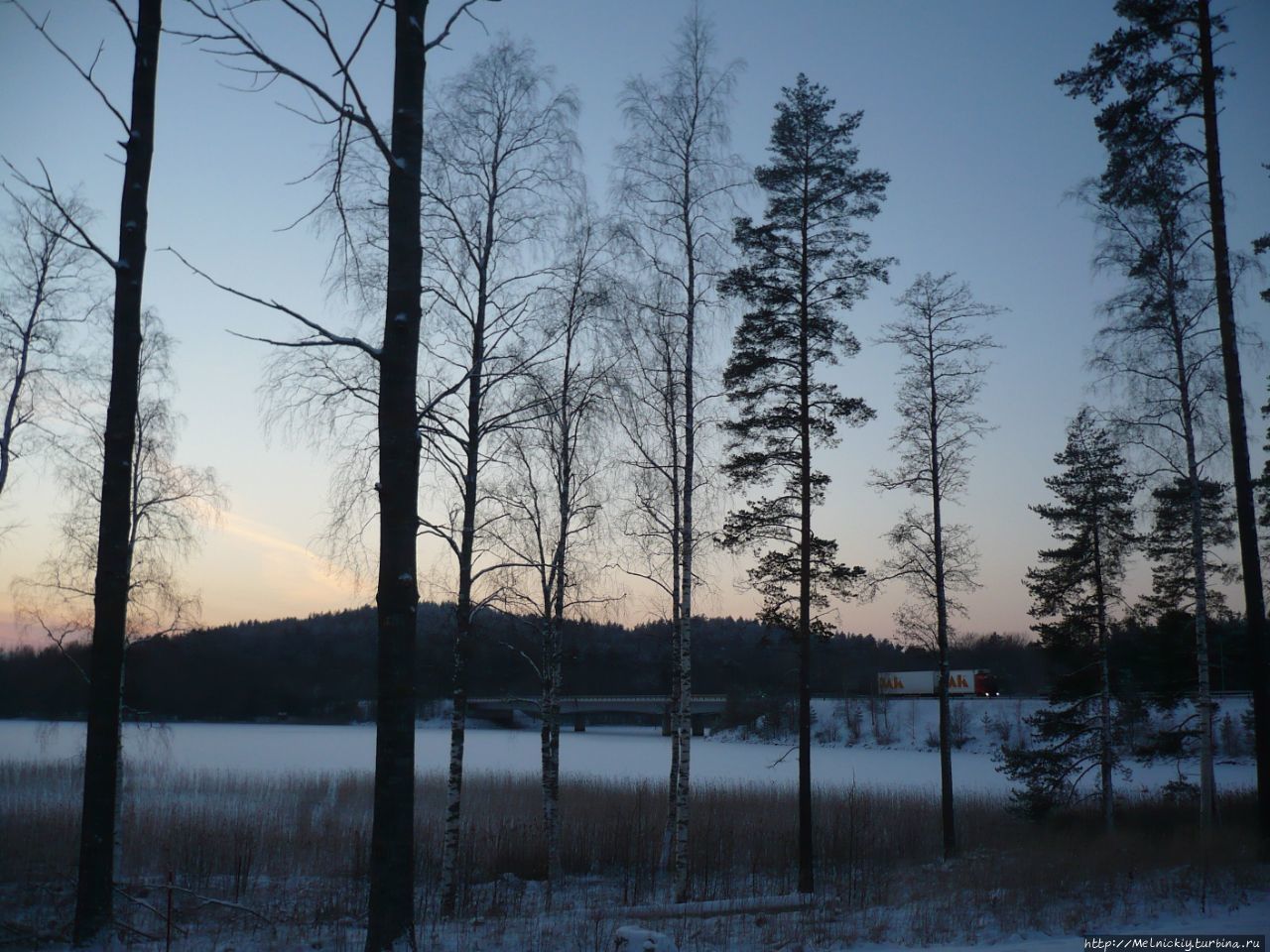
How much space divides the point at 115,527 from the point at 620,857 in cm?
1415

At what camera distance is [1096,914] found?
10969 mm

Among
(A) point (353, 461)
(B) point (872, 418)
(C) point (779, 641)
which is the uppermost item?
(B) point (872, 418)

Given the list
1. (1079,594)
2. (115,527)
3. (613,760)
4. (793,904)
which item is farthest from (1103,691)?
(613,760)

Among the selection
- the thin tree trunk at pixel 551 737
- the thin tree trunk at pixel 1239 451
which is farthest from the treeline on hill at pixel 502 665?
the thin tree trunk at pixel 1239 451

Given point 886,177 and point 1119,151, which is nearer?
point 1119,151

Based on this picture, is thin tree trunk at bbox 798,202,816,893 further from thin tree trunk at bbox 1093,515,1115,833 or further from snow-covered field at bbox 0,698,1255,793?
snow-covered field at bbox 0,698,1255,793

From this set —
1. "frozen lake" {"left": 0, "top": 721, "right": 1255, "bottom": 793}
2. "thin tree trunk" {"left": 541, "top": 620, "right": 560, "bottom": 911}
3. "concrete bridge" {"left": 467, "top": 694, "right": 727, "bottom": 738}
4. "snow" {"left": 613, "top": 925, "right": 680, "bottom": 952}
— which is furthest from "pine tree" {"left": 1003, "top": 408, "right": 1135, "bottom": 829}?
"concrete bridge" {"left": 467, "top": 694, "right": 727, "bottom": 738}

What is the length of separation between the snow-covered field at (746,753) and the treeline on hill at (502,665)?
3238 mm

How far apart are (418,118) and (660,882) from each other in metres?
15.8

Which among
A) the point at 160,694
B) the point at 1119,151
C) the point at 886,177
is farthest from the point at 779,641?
the point at 160,694

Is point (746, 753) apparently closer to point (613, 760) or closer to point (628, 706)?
point (613, 760)

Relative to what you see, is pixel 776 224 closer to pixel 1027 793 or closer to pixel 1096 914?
pixel 1096 914

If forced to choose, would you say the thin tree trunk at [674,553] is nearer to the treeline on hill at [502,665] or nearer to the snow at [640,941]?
the treeline on hill at [502,665]

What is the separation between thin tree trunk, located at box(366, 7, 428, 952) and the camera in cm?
585
